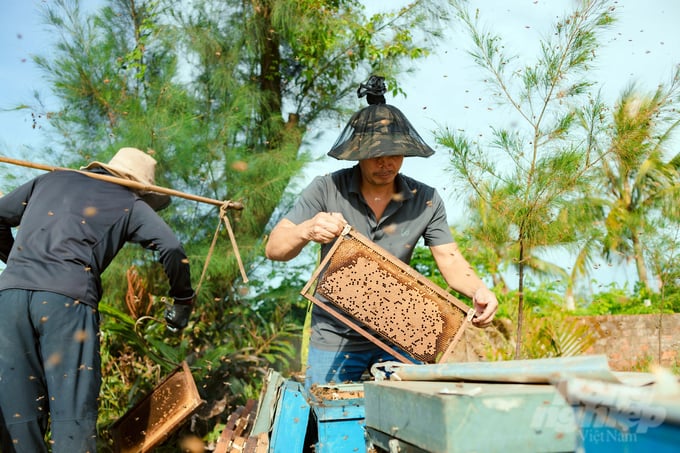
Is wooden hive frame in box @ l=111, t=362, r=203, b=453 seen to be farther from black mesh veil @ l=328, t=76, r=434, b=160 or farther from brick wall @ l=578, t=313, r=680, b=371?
brick wall @ l=578, t=313, r=680, b=371

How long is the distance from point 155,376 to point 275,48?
3653 mm

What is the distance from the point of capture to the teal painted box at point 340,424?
9.21 feet

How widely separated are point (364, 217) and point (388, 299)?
50cm

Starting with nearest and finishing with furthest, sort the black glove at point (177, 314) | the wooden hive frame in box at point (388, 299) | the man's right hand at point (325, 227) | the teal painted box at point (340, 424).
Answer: the teal painted box at point (340, 424) → the man's right hand at point (325, 227) → the wooden hive frame in box at point (388, 299) → the black glove at point (177, 314)

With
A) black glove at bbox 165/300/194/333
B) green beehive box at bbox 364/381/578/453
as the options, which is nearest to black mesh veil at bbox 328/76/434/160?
black glove at bbox 165/300/194/333

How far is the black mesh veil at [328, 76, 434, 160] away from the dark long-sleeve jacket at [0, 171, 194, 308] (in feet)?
3.84

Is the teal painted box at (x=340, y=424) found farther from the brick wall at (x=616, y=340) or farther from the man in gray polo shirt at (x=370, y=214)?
the brick wall at (x=616, y=340)

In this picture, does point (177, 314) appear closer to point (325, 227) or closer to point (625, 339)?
point (325, 227)

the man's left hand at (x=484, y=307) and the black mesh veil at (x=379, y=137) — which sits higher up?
the black mesh veil at (x=379, y=137)

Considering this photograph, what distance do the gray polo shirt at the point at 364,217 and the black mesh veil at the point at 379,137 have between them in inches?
7.4

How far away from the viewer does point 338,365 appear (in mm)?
3445

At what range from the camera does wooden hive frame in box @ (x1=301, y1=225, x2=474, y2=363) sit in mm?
3242

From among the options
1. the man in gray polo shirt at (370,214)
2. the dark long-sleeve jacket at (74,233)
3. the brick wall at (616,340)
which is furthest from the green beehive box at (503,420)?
the brick wall at (616,340)

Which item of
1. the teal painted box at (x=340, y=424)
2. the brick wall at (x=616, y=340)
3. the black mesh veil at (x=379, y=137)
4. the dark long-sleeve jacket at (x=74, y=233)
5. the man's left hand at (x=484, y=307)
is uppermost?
the black mesh veil at (x=379, y=137)
